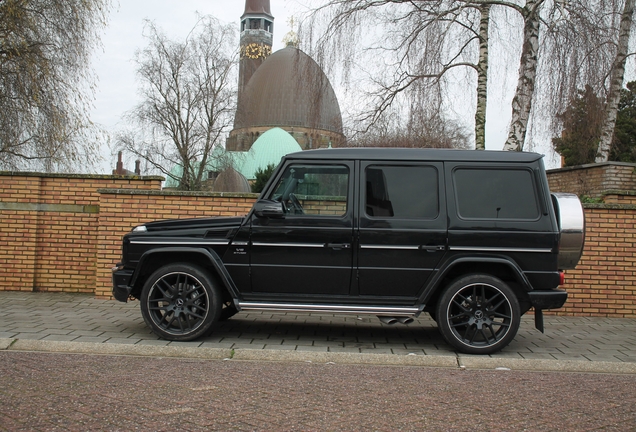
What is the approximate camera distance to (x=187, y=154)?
45.3m

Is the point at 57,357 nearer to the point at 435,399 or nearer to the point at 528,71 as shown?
the point at 435,399

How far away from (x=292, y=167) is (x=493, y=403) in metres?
3.15

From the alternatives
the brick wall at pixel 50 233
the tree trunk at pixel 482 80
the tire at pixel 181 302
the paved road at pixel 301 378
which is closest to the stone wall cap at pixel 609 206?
the paved road at pixel 301 378

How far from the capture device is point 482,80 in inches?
525

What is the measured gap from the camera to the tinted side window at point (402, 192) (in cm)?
652

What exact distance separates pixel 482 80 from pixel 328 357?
29.8 feet

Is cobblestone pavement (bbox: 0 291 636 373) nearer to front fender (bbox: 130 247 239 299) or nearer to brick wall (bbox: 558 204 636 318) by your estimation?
brick wall (bbox: 558 204 636 318)

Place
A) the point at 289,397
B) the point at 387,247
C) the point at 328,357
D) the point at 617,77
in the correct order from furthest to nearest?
the point at 617,77 → the point at 387,247 → the point at 328,357 → the point at 289,397

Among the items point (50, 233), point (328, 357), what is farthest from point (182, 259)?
point (50, 233)

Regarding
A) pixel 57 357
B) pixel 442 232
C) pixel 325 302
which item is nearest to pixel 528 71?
pixel 442 232

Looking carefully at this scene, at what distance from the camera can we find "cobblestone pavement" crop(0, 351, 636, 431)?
406 centimetres

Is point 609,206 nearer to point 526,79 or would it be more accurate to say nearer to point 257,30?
point 526,79

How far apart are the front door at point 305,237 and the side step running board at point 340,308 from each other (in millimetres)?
134

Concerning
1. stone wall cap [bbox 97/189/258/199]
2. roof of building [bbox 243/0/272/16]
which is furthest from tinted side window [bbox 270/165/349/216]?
roof of building [bbox 243/0/272/16]
